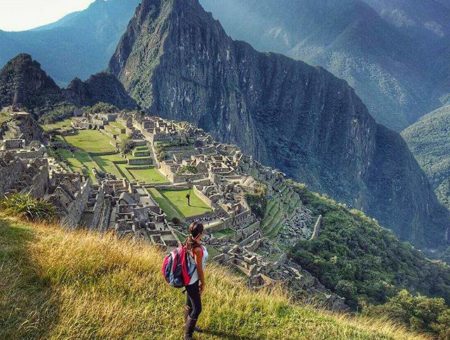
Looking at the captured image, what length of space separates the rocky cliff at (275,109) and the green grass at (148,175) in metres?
83.2

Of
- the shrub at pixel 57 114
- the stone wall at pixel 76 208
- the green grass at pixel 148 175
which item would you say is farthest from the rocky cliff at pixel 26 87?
Result: the stone wall at pixel 76 208

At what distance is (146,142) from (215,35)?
394 feet

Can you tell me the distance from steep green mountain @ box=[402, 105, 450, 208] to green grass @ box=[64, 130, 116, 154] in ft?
453

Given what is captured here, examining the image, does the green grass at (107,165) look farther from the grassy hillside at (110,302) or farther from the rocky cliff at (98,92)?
the rocky cliff at (98,92)

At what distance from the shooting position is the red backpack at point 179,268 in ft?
18.4

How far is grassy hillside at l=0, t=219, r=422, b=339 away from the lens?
5.56 m

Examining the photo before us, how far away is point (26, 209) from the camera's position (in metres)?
10.9

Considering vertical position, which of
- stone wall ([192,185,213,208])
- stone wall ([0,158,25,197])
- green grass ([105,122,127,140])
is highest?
stone wall ([0,158,25,197])

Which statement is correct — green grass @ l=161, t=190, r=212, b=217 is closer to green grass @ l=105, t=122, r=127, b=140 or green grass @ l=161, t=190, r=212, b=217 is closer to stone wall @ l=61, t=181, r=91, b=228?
stone wall @ l=61, t=181, r=91, b=228

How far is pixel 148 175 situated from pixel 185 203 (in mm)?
8771

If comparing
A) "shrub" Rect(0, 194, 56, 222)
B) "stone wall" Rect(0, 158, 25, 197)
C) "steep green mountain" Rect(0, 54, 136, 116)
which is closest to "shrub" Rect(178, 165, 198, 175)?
"stone wall" Rect(0, 158, 25, 197)

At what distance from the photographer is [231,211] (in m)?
31.3

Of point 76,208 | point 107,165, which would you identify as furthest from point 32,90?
point 76,208

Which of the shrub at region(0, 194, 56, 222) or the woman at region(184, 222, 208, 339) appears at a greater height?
the woman at region(184, 222, 208, 339)
